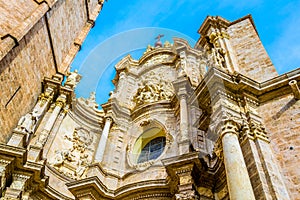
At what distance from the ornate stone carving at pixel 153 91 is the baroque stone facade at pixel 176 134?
7cm

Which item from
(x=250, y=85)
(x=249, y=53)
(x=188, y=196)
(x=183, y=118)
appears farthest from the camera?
(x=183, y=118)

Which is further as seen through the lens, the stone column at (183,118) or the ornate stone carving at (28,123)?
the ornate stone carving at (28,123)

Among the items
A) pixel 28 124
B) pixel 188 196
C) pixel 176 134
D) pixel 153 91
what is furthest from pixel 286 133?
pixel 28 124

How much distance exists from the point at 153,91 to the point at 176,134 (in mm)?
3850

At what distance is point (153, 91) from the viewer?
1561 cm

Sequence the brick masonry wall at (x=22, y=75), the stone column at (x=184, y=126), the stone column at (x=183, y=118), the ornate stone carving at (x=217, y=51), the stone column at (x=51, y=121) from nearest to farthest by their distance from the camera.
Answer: the ornate stone carving at (x=217, y=51) → the stone column at (x=184, y=126) → the stone column at (x=183, y=118) → the brick masonry wall at (x=22, y=75) → the stone column at (x=51, y=121)

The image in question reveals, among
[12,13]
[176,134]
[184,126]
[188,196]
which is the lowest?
[188,196]

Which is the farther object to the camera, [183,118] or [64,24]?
[64,24]

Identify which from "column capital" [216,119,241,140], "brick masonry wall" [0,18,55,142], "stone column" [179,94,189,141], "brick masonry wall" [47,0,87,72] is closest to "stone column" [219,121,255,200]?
"column capital" [216,119,241,140]

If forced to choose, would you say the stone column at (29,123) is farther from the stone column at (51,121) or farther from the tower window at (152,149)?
the tower window at (152,149)

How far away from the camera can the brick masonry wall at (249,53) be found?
374 inches

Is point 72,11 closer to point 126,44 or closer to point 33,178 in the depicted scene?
point 126,44

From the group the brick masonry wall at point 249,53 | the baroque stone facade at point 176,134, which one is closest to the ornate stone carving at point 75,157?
the baroque stone facade at point 176,134

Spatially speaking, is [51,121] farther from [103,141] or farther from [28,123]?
[103,141]
